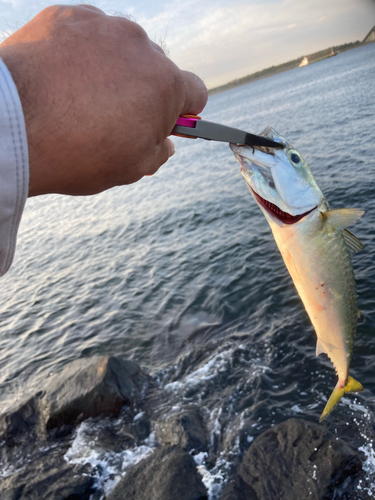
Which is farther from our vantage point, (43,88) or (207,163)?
(207,163)

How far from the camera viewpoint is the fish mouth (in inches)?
108

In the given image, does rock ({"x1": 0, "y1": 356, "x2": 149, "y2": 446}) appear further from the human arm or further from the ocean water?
the human arm

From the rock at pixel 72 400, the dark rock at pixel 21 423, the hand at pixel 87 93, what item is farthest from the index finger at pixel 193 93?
the dark rock at pixel 21 423

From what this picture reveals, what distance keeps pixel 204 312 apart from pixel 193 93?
Answer: 877cm

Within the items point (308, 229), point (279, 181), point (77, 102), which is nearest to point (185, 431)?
point (308, 229)

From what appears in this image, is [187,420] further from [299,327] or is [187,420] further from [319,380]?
[299,327]

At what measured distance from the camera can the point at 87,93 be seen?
141cm

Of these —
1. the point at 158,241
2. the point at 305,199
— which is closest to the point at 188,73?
the point at 305,199

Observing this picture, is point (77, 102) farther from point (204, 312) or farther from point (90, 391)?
point (204, 312)

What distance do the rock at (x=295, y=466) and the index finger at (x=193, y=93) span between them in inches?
197

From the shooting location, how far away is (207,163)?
30.9 metres

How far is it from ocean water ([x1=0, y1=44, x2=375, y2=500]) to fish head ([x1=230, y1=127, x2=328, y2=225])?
13.9 ft

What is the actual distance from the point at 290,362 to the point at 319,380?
2.38ft

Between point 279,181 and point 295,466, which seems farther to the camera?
point 295,466
